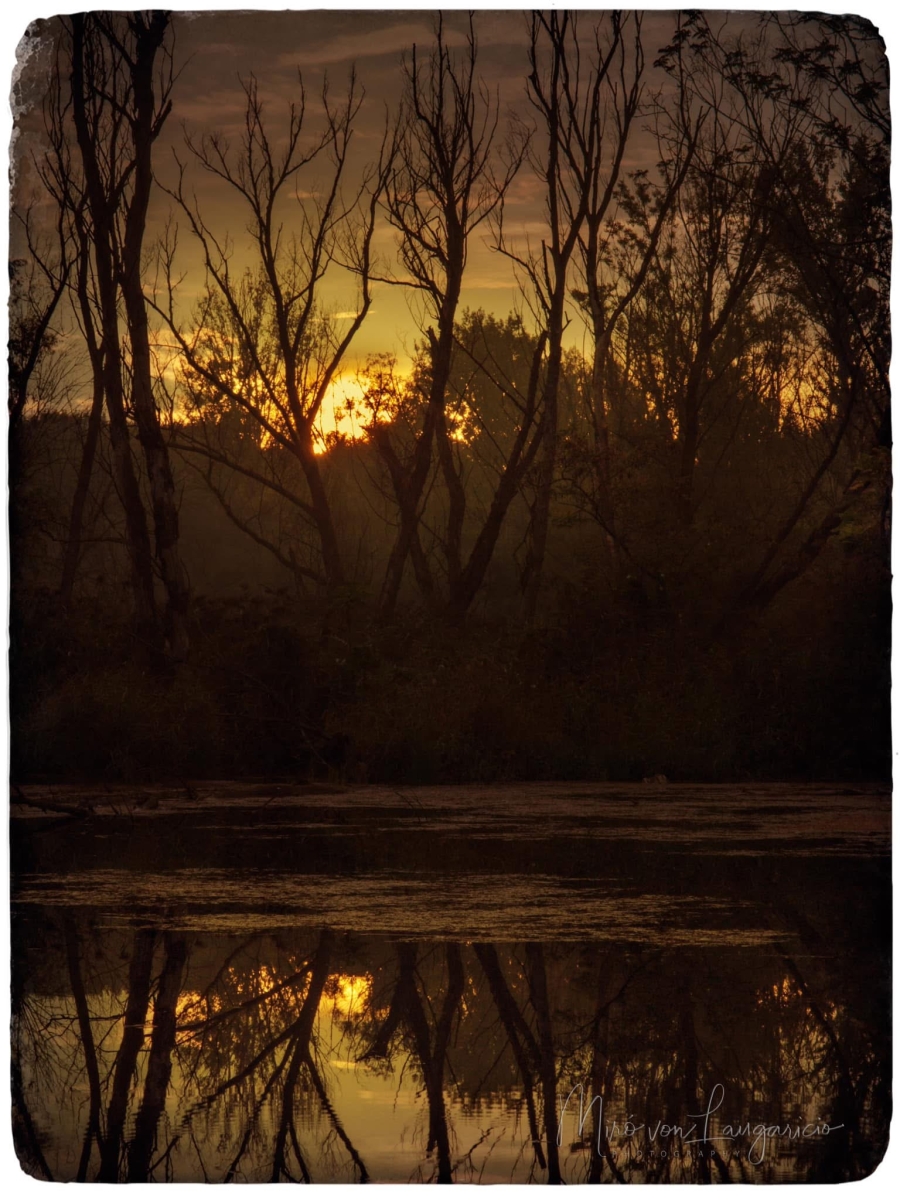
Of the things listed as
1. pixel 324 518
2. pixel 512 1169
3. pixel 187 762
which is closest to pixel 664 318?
pixel 324 518

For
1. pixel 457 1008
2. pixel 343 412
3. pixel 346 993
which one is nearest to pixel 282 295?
pixel 343 412

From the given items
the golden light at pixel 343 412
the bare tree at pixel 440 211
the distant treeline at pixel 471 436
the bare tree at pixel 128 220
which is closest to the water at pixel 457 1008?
the distant treeline at pixel 471 436

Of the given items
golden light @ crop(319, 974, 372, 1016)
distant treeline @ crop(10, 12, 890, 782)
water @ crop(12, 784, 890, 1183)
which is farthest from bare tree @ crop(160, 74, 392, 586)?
golden light @ crop(319, 974, 372, 1016)

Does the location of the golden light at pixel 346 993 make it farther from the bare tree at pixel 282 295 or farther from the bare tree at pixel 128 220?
the bare tree at pixel 282 295

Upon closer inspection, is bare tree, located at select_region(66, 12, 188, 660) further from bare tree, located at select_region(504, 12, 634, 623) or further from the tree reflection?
the tree reflection

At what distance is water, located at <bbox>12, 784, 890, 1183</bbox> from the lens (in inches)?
156

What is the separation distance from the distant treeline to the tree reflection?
1314mm

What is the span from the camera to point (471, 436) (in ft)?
35.3

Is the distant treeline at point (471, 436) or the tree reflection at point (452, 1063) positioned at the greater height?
the distant treeline at point (471, 436)

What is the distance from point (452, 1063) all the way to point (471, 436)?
23.1 feet

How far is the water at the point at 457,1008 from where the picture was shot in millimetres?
3969

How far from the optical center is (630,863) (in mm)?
6102

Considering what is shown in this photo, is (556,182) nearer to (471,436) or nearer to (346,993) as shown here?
(471,436)

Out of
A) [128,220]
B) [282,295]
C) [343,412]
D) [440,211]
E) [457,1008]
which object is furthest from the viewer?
[343,412]
